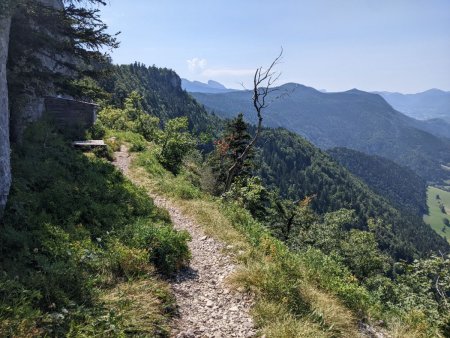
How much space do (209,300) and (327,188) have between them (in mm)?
159251

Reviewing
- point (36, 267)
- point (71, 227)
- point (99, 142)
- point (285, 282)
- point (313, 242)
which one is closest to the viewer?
point (36, 267)

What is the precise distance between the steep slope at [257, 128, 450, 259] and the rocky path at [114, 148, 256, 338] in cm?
13510

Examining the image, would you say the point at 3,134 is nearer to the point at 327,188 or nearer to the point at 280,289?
the point at 280,289

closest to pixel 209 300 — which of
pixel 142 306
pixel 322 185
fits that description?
pixel 142 306

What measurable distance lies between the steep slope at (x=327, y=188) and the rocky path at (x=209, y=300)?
135103 millimetres

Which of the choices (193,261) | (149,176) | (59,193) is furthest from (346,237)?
(59,193)

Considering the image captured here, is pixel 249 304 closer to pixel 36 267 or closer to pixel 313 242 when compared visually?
pixel 36 267

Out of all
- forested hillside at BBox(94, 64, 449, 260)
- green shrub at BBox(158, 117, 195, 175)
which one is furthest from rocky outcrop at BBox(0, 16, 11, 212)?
forested hillside at BBox(94, 64, 449, 260)

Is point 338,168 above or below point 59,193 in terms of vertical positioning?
below

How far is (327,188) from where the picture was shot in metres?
159

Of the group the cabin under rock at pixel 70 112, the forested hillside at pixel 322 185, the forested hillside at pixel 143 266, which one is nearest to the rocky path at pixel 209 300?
the forested hillside at pixel 143 266

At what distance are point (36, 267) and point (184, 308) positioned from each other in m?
3.21

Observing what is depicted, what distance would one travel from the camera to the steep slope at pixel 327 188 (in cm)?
14925

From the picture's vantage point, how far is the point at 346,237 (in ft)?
110
